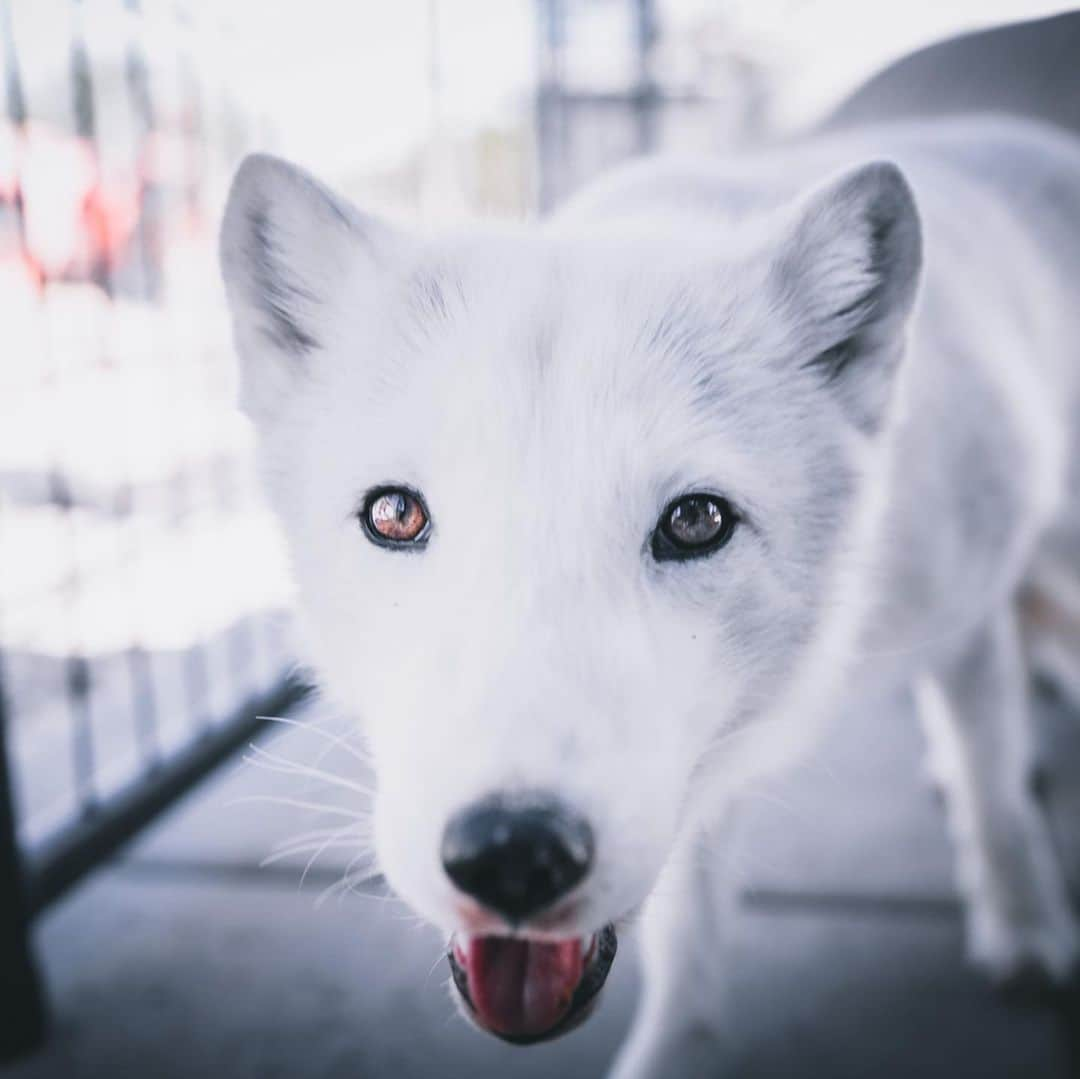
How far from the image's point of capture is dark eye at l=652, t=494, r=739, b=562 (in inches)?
42.3

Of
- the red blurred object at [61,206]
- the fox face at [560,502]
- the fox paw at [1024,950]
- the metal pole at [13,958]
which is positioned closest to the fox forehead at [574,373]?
the fox face at [560,502]

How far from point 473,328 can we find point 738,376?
1.13ft

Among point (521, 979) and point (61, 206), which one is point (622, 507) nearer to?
point (521, 979)

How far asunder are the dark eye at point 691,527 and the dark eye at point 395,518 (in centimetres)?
26

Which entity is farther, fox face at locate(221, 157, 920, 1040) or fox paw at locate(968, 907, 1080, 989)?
fox paw at locate(968, 907, 1080, 989)

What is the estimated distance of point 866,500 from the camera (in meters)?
1.33

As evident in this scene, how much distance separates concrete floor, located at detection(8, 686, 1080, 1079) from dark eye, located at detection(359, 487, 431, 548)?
641 millimetres

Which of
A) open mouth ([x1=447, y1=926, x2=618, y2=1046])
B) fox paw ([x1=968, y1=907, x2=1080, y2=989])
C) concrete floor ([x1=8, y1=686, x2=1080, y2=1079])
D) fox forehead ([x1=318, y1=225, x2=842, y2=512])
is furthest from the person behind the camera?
fox paw ([x1=968, y1=907, x2=1080, y2=989])

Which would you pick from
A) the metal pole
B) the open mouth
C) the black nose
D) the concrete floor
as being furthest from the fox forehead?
the metal pole

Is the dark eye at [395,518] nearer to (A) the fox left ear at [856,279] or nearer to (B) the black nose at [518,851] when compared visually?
(B) the black nose at [518,851]

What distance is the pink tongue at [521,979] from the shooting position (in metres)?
0.90

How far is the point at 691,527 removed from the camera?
1085 mm

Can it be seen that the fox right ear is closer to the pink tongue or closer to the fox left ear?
the fox left ear

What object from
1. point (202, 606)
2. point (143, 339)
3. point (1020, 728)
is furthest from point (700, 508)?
point (202, 606)
